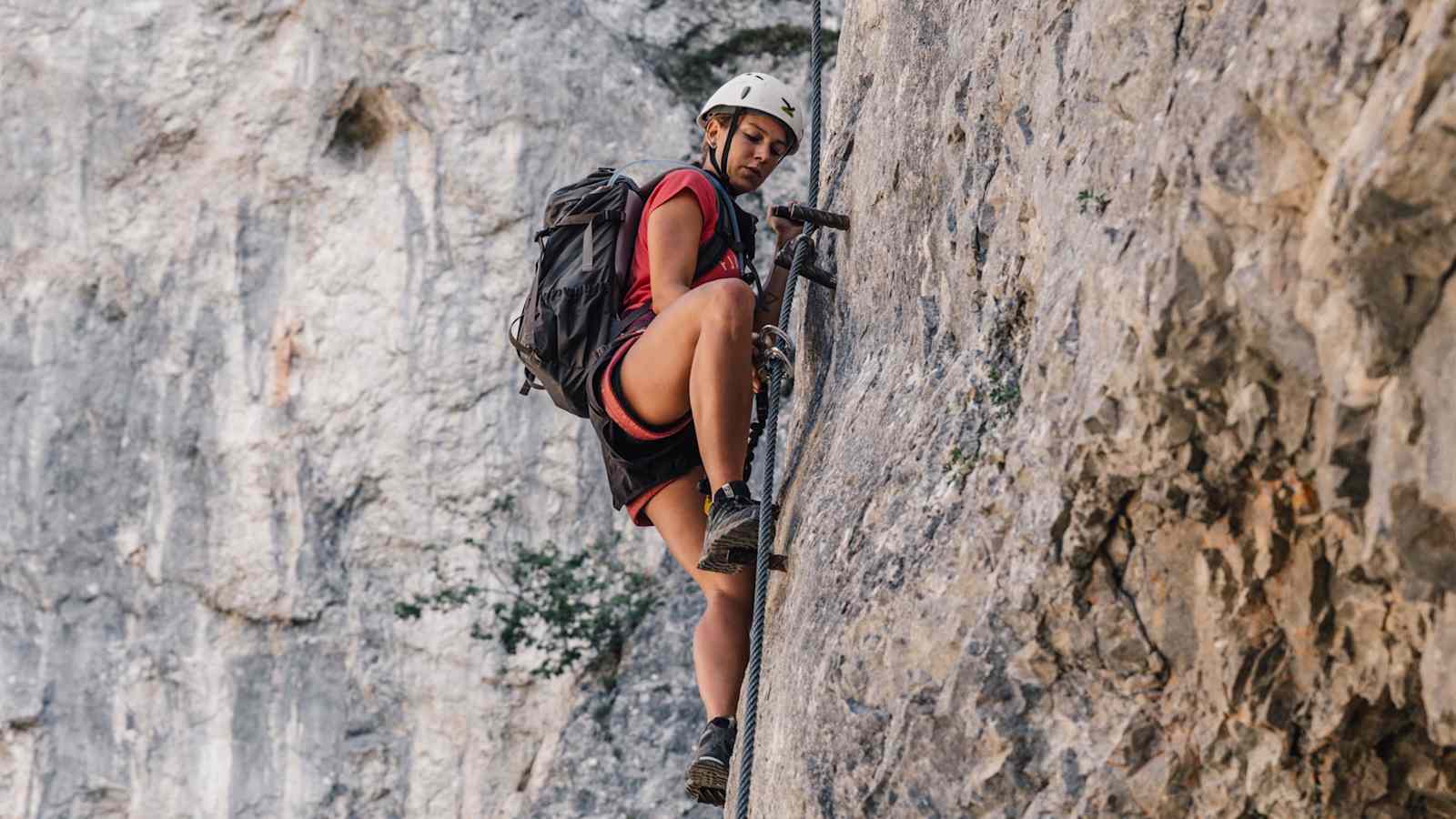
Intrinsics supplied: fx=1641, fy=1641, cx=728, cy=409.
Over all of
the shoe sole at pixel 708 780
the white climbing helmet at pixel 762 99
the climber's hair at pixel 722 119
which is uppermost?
the white climbing helmet at pixel 762 99

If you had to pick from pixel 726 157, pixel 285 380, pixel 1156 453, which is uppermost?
pixel 285 380

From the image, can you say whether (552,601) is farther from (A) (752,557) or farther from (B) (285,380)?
(A) (752,557)

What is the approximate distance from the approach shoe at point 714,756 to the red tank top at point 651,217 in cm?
119

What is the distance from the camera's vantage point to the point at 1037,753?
3.15 metres

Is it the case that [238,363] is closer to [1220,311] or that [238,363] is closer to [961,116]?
[961,116]

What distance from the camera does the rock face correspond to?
2.62m

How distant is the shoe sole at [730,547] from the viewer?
4242 millimetres

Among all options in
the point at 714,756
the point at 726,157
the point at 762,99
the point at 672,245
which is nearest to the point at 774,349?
the point at 672,245

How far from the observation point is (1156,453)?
2.90m

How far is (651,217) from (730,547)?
3.19 feet

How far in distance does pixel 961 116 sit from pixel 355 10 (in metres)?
7.66

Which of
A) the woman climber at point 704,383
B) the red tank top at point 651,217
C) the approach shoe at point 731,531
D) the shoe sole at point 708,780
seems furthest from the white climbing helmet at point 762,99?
the shoe sole at point 708,780

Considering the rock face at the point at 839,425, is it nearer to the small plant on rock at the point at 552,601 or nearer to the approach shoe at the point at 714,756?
the small plant on rock at the point at 552,601

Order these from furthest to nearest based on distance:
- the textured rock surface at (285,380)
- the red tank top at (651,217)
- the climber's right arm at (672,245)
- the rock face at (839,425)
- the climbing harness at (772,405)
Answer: the textured rock surface at (285,380), the red tank top at (651,217), the climber's right arm at (672,245), the climbing harness at (772,405), the rock face at (839,425)
